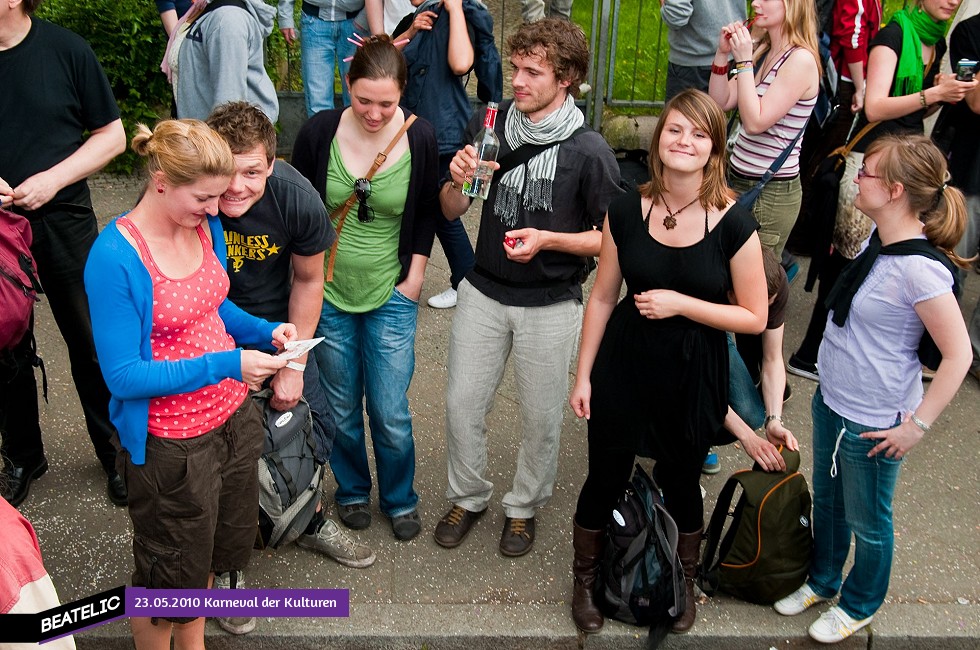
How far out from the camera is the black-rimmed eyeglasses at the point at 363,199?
354cm

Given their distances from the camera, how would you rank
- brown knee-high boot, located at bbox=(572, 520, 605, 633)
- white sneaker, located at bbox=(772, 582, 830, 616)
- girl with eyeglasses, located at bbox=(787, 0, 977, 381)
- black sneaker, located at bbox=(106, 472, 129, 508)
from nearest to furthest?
brown knee-high boot, located at bbox=(572, 520, 605, 633) < white sneaker, located at bbox=(772, 582, 830, 616) < black sneaker, located at bbox=(106, 472, 129, 508) < girl with eyeglasses, located at bbox=(787, 0, 977, 381)

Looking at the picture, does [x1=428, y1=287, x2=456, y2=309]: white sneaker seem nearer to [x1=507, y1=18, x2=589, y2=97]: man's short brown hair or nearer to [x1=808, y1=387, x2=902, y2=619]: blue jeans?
[x1=507, y1=18, x2=589, y2=97]: man's short brown hair

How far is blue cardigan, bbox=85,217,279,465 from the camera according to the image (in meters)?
2.64

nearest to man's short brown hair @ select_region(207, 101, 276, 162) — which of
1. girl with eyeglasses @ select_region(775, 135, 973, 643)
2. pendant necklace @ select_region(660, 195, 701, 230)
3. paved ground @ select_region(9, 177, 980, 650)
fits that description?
pendant necklace @ select_region(660, 195, 701, 230)

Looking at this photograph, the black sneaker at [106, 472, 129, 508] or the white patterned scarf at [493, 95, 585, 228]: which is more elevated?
the white patterned scarf at [493, 95, 585, 228]

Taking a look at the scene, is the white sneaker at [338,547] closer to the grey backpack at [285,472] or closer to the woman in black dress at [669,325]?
the grey backpack at [285,472]

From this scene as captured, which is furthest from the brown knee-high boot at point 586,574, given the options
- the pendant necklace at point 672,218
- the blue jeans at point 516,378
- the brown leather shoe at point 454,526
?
the pendant necklace at point 672,218

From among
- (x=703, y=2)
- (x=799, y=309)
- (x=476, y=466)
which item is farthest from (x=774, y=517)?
(x=703, y=2)

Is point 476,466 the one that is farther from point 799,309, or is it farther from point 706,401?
point 799,309

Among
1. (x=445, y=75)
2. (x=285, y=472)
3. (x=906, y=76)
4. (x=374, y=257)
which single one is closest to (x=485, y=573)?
(x=285, y=472)

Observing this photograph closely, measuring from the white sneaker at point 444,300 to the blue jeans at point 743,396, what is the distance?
2.47 metres

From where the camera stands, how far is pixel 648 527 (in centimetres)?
343

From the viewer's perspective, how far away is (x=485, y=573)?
3.83 meters

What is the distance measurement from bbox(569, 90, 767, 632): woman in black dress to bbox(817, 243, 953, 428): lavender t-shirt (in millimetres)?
353
